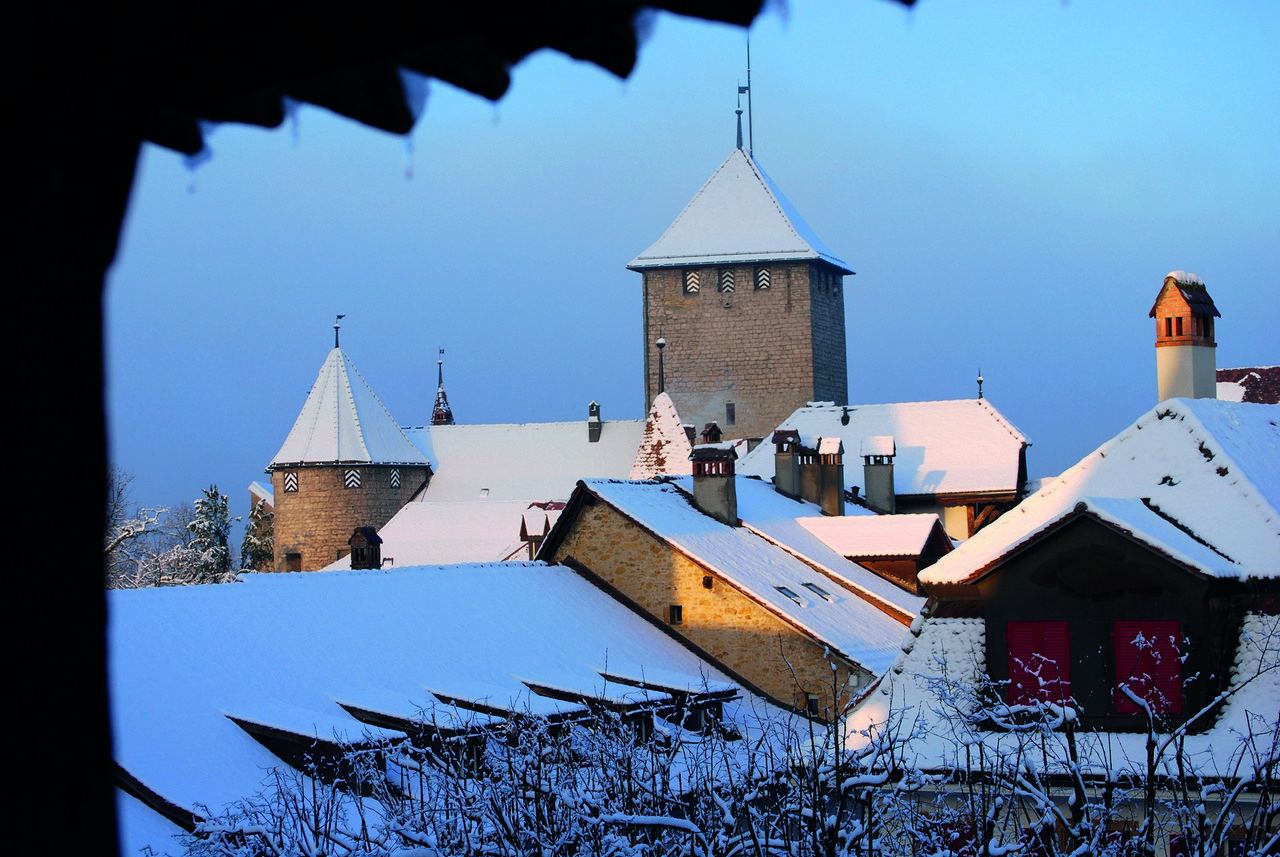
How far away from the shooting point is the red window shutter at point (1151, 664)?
11.0 m

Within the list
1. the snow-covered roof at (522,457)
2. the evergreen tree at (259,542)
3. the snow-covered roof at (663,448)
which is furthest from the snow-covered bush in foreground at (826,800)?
the evergreen tree at (259,542)

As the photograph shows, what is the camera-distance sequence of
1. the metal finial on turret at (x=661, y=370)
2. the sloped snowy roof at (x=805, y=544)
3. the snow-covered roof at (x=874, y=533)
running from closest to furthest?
1. the sloped snowy roof at (x=805, y=544)
2. the snow-covered roof at (x=874, y=533)
3. the metal finial on turret at (x=661, y=370)

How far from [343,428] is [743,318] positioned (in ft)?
46.9

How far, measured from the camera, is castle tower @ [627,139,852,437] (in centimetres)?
5716

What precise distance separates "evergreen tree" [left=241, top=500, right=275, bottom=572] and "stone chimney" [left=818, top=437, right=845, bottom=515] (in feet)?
101

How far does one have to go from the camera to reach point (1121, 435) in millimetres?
13539

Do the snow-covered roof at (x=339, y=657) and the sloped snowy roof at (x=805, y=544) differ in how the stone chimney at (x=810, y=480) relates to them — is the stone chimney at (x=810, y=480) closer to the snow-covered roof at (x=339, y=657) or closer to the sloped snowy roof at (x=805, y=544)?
the sloped snowy roof at (x=805, y=544)

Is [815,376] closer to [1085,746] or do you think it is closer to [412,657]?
[412,657]

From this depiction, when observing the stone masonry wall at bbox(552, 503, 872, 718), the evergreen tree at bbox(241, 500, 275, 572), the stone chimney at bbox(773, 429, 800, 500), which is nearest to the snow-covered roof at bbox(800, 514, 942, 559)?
the stone chimney at bbox(773, 429, 800, 500)

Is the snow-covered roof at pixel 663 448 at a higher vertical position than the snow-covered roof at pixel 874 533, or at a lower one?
higher

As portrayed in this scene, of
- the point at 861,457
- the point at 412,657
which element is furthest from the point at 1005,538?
the point at 861,457

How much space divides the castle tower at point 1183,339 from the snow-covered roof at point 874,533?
12907mm

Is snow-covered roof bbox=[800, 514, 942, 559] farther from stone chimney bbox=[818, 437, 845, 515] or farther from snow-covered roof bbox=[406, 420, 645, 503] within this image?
snow-covered roof bbox=[406, 420, 645, 503]

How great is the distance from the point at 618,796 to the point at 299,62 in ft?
23.7
